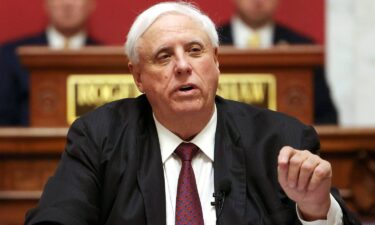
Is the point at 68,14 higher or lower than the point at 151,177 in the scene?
higher

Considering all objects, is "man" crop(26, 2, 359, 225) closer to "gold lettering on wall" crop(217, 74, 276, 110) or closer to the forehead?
the forehead

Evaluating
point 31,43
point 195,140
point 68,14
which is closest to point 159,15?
point 195,140

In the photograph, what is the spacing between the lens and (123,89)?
4.38 m

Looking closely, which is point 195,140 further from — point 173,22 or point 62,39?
point 62,39

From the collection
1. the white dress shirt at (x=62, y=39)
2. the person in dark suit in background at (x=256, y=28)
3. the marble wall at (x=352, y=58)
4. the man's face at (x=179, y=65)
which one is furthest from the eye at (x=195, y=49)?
the marble wall at (x=352, y=58)

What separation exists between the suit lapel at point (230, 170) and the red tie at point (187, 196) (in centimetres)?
7

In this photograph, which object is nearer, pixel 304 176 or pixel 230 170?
pixel 304 176

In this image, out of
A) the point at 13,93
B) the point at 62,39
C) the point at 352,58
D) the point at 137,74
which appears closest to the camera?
the point at 137,74

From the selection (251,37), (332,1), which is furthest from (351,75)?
(251,37)

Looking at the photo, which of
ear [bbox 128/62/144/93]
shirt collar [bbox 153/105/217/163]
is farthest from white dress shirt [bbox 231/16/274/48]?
shirt collar [bbox 153/105/217/163]

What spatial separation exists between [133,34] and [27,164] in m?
1.72

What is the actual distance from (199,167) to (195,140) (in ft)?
0.34

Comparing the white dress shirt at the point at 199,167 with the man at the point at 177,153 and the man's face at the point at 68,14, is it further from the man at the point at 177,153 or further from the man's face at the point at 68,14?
the man's face at the point at 68,14

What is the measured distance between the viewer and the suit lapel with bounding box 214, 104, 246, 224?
260cm
